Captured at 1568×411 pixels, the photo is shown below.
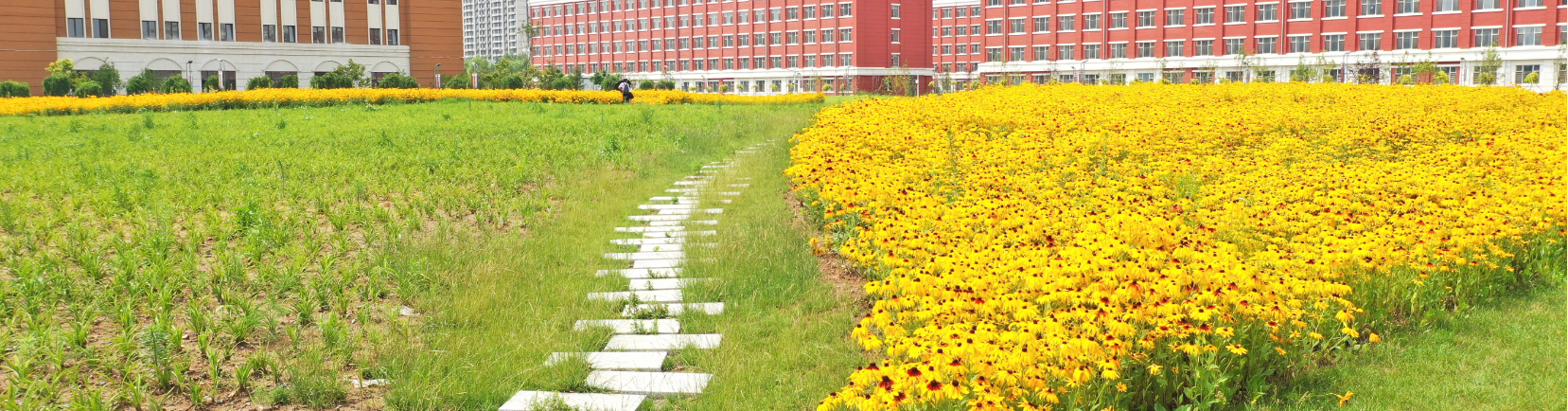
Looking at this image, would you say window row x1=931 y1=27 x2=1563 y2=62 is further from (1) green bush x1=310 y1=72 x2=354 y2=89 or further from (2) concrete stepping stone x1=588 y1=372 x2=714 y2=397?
(2) concrete stepping stone x1=588 y1=372 x2=714 y2=397

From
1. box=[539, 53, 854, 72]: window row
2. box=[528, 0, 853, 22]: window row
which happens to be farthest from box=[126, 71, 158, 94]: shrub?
box=[528, 0, 853, 22]: window row

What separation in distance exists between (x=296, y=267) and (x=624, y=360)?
251 centimetres

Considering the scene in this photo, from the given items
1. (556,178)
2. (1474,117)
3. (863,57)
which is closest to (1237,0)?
(863,57)

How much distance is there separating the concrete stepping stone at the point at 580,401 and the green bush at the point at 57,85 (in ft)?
128

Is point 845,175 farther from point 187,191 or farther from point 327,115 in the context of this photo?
point 327,115

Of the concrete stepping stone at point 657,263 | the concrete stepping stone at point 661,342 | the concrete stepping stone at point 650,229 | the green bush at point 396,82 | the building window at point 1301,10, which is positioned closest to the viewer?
the concrete stepping stone at point 661,342

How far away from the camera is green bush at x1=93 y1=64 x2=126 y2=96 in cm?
4123

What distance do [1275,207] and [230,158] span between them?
36.5 ft

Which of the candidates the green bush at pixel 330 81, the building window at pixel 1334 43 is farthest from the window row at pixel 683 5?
the green bush at pixel 330 81

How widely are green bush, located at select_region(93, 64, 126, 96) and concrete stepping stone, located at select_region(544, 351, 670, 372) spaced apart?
1662 inches

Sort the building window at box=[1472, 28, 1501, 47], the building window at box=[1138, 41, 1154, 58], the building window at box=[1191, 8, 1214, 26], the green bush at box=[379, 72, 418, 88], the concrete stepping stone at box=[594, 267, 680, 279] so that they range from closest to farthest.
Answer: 1. the concrete stepping stone at box=[594, 267, 680, 279]
2. the green bush at box=[379, 72, 418, 88]
3. the building window at box=[1472, 28, 1501, 47]
4. the building window at box=[1191, 8, 1214, 26]
5. the building window at box=[1138, 41, 1154, 58]

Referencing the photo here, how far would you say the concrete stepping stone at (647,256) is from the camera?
8.77 m

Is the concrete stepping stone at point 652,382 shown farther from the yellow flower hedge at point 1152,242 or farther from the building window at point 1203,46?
the building window at point 1203,46

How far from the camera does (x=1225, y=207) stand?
25.7ft
